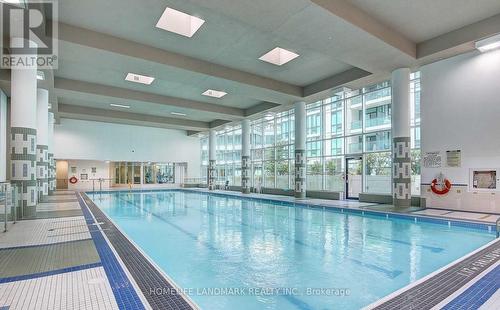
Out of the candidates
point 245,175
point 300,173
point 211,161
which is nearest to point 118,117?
point 211,161

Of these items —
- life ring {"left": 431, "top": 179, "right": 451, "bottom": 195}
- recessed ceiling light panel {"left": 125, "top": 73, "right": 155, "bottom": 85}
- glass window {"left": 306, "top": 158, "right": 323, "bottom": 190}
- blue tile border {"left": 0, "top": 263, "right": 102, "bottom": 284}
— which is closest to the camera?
blue tile border {"left": 0, "top": 263, "right": 102, "bottom": 284}

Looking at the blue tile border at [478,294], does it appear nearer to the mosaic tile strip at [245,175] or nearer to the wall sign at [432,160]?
the wall sign at [432,160]

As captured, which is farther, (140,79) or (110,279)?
(140,79)

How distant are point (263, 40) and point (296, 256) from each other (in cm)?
531

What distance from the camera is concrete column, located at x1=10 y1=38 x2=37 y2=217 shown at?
6.04 metres

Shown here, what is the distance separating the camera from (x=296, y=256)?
407cm

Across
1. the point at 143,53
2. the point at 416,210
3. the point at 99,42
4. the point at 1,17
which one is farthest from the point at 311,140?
the point at 1,17

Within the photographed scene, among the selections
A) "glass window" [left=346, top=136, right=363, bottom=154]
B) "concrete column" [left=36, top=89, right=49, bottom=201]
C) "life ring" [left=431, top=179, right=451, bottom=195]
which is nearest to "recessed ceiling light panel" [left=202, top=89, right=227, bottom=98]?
"glass window" [left=346, top=136, right=363, bottom=154]

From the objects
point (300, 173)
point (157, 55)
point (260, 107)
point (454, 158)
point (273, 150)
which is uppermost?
point (157, 55)

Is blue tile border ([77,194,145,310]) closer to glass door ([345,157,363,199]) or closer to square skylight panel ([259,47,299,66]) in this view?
square skylight panel ([259,47,299,66])

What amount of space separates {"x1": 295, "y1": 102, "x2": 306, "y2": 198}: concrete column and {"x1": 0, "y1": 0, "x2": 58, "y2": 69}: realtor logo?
333 inches

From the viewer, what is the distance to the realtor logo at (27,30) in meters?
5.25

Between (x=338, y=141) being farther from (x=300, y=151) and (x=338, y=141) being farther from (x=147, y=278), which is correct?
(x=147, y=278)

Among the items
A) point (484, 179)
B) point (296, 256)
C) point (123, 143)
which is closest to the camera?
point (296, 256)
